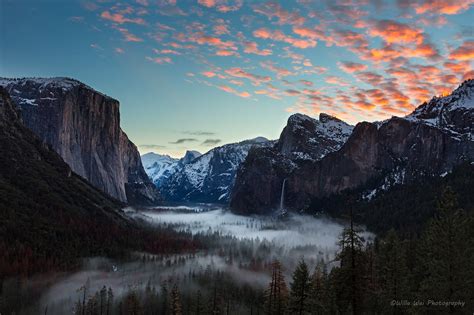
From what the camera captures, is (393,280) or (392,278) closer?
(393,280)

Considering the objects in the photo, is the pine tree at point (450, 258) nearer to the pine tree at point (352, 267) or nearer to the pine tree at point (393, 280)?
the pine tree at point (352, 267)

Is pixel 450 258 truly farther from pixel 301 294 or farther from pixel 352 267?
pixel 301 294

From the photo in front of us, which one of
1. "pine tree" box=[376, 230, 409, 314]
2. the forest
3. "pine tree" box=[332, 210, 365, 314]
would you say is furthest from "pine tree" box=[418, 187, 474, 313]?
"pine tree" box=[376, 230, 409, 314]

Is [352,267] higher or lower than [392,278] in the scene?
higher

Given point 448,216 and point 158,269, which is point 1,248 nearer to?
point 158,269

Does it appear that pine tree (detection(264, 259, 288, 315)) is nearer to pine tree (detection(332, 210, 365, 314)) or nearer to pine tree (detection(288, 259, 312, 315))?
pine tree (detection(288, 259, 312, 315))

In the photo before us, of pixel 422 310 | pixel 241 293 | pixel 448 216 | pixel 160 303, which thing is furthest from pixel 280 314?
pixel 241 293

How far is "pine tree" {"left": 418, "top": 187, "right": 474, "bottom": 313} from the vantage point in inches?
1193

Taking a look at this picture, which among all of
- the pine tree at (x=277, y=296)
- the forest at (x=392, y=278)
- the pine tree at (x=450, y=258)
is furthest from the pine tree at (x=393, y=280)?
the pine tree at (x=450, y=258)

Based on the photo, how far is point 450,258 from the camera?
30.7 metres

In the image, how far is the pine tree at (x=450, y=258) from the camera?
99.5 feet

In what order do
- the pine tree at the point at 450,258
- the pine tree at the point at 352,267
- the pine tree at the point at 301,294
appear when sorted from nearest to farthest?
the pine tree at the point at 450,258 → the pine tree at the point at 352,267 → the pine tree at the point at 301,294

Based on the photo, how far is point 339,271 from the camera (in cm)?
3725

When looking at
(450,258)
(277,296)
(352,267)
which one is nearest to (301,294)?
(277,296)
